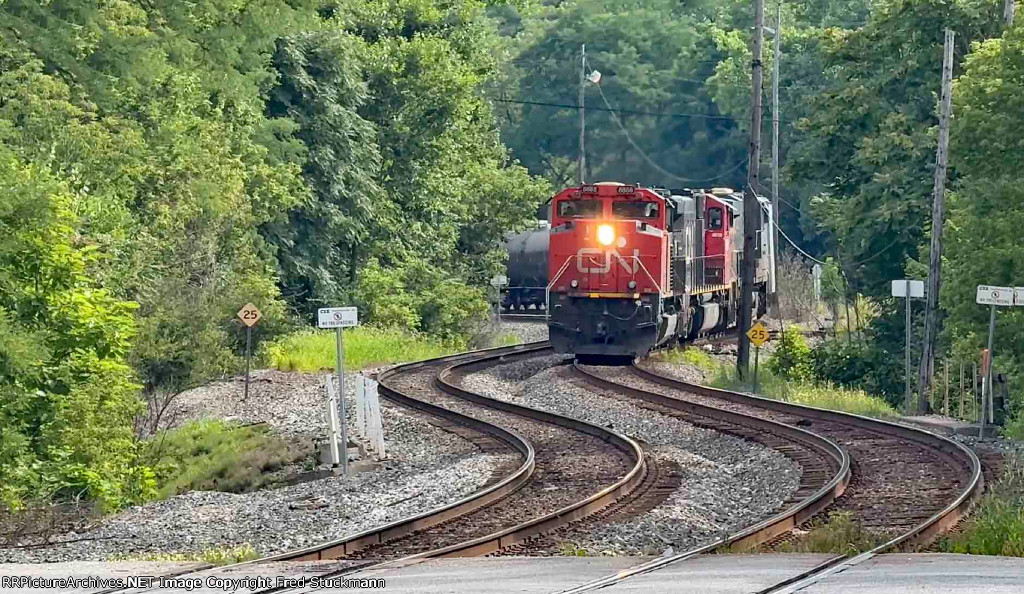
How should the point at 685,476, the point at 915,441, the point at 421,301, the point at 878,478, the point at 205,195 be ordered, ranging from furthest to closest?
the point at 421,301 → the point at 205,195 → the point at 915,441 → the point at 685,476 → the point at 878,478

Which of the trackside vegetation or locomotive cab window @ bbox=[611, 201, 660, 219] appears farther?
locomotive cab window @ bbox=[611, 201, 660, 219]

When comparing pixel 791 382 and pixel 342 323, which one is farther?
pixel 791 382

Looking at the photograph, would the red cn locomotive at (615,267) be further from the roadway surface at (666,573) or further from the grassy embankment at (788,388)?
the roadway surface at (666,573)

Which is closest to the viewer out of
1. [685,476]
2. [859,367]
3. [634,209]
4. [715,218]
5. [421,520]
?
[421,520]

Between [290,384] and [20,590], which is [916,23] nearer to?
[290,384]

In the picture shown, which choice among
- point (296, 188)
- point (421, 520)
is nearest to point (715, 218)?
point (296, 188)

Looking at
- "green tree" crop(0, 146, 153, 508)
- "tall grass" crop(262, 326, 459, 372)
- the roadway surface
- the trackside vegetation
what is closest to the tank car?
"tall grass" crop(262, 326, 459, 372)

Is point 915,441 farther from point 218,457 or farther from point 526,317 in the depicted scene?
point 526,317

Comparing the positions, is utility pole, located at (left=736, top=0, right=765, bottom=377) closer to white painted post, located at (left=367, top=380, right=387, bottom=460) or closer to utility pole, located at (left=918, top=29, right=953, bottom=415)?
utility pole, located at (left=918, top=29, right=953, bottom=415)

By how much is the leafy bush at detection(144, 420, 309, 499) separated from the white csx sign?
357 inches

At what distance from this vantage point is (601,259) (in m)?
31.6

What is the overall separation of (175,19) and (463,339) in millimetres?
20513

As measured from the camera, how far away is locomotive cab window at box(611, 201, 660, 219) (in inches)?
1230

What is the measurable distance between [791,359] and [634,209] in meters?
8.40
